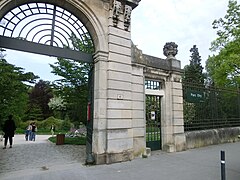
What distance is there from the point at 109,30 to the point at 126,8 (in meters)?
1.26

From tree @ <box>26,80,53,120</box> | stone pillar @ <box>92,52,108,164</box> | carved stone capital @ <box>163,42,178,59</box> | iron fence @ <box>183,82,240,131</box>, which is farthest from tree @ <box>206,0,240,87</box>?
tree @ <box>26,80,53,120</box>

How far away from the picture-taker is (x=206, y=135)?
11.1 m

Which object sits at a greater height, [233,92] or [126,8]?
[126,8]

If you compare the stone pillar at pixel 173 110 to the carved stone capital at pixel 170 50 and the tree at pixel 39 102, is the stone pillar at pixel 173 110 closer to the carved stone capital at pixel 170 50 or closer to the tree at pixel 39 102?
the carved stone capital at pixel 170 50

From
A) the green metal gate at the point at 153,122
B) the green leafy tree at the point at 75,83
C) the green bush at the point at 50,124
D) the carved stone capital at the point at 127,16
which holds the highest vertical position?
the carved stone capital at the point at 127,16

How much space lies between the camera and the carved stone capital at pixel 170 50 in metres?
10.3

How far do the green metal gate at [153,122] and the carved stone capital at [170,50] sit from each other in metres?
2.32

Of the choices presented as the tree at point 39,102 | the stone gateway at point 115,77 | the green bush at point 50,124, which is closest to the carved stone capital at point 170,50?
the stone gateway at point 115,77

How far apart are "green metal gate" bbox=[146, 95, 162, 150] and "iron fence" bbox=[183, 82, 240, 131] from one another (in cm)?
175

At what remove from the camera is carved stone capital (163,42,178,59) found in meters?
10.3

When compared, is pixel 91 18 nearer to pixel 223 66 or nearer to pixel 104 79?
pixel 104 79

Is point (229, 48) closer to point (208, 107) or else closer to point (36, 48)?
point (208, 107)

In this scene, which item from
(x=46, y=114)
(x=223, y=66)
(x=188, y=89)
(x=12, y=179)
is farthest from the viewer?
(x=46, y=114)

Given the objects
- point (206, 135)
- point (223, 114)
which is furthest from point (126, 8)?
point (223, 114)
